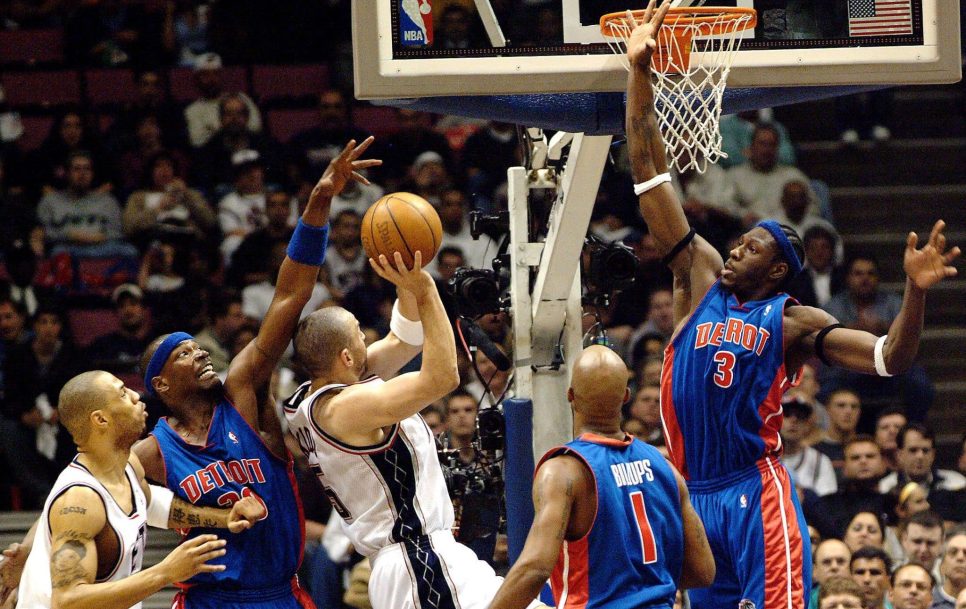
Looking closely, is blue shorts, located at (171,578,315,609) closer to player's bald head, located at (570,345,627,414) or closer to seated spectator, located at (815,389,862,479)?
player's bald head, located at (570,345,627,414)

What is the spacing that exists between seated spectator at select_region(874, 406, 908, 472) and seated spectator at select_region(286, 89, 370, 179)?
174 inches

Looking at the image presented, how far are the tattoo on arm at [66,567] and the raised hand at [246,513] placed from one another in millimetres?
570

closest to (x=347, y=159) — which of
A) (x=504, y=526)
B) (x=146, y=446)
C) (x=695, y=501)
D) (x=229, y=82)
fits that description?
(x=146, y=446)

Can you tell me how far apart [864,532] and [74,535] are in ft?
16.8

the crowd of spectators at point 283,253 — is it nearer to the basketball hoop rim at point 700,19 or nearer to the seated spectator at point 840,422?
the seated spectator at point 840,422

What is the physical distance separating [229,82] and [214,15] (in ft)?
2.35

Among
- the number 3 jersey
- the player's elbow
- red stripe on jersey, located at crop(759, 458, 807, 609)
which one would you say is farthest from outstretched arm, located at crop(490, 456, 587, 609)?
red stripe on jersey, located at crop(759, 458, 807, 609)

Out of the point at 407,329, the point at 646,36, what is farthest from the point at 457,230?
the point at 646,36

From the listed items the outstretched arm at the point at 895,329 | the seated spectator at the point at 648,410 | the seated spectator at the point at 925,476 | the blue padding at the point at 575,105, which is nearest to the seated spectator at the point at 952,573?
the seated spectator at the point at 925,476

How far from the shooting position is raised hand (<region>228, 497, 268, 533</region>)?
5.32 m

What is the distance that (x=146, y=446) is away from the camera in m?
5.61

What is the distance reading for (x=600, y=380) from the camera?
15.7ft

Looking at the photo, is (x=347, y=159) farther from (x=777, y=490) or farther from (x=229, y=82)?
(x=229, y=82)

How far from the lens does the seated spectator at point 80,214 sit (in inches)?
432
